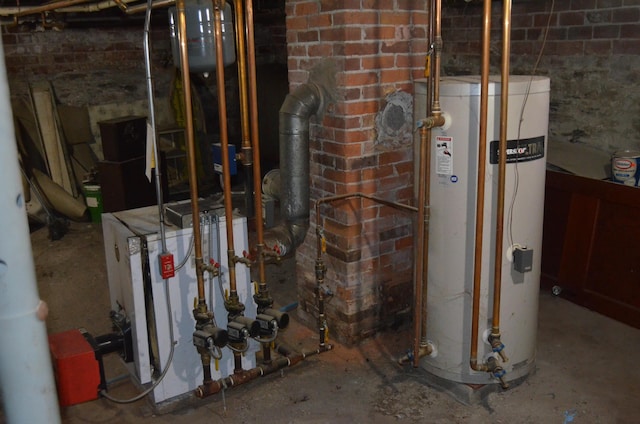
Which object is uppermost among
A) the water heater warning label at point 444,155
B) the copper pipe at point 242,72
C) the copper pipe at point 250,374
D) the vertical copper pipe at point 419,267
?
the copper pipe at point 242,72

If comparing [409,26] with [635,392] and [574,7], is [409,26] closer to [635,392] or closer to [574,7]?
[574,7]

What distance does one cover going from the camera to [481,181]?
2.13 meters

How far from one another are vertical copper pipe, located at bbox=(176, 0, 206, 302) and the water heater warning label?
0.91m

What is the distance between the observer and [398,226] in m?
2.90

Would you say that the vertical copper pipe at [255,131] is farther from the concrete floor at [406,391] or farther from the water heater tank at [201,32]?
the concrete floor at [406,391]

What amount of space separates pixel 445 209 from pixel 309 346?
1021mm

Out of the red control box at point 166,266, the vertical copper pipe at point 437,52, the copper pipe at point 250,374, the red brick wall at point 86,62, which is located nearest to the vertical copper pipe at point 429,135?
the vertical copper pipe at point 437,52

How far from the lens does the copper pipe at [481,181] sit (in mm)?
2025

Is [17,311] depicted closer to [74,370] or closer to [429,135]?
[74,370]

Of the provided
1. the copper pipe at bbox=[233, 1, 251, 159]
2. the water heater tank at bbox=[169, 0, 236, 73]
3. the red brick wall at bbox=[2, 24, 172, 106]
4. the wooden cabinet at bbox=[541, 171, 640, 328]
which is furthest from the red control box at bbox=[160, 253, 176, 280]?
the red brick wall at bbox=[2, 24, 172, 106]

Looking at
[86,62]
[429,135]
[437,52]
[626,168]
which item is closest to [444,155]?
[429,135]

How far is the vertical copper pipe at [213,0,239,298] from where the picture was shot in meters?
2.10

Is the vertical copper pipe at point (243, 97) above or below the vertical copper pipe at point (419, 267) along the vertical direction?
above

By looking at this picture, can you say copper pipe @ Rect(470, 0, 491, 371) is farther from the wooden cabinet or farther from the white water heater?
the wooden cabinet
